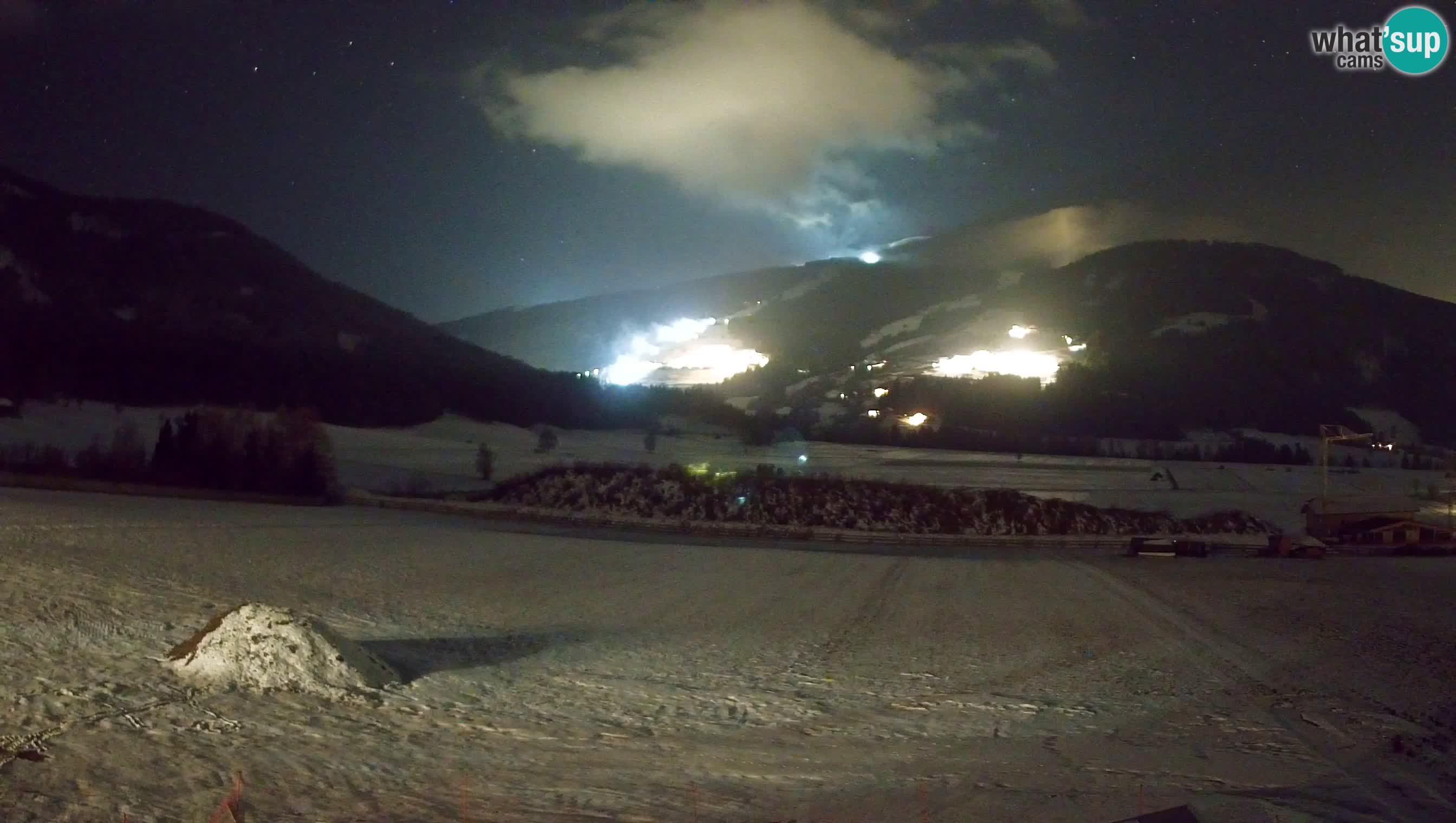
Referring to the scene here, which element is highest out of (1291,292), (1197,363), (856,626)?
(1291,292)

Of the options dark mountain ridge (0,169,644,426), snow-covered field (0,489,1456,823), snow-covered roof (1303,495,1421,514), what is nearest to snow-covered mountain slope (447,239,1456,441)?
dark mountain ridge (0,169,644,426)

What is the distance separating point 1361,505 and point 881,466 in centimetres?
2672

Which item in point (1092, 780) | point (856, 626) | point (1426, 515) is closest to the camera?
point (1092, 780)

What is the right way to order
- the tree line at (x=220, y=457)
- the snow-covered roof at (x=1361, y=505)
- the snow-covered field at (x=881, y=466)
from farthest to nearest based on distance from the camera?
the snow-covered field at (x=881, y=466) → the snow-covered roof at (x=1361, y=505) → the tree line at (x=220, y=457)

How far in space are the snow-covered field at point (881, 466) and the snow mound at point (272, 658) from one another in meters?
42.9

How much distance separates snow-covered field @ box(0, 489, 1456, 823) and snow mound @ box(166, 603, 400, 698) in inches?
14.3

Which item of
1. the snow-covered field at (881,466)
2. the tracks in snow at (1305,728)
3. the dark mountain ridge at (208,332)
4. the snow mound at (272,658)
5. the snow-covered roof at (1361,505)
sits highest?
the dark mountain ridge at (208,332)

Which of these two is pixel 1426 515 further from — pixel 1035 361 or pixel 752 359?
pixel 752 359

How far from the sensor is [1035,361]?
144 meters

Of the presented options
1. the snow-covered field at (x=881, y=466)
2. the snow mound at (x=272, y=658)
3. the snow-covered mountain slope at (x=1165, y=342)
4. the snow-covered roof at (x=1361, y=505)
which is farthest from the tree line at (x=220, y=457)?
the snow-covered mountain slope at (x=1165, y=342)

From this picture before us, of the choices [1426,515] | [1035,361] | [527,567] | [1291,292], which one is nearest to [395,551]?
[527,567]

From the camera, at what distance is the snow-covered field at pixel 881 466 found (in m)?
57.0

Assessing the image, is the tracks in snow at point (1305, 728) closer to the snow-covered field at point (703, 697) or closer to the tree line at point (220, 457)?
the snow-covered field at point (703, 697)

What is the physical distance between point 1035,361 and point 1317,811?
459 ft
